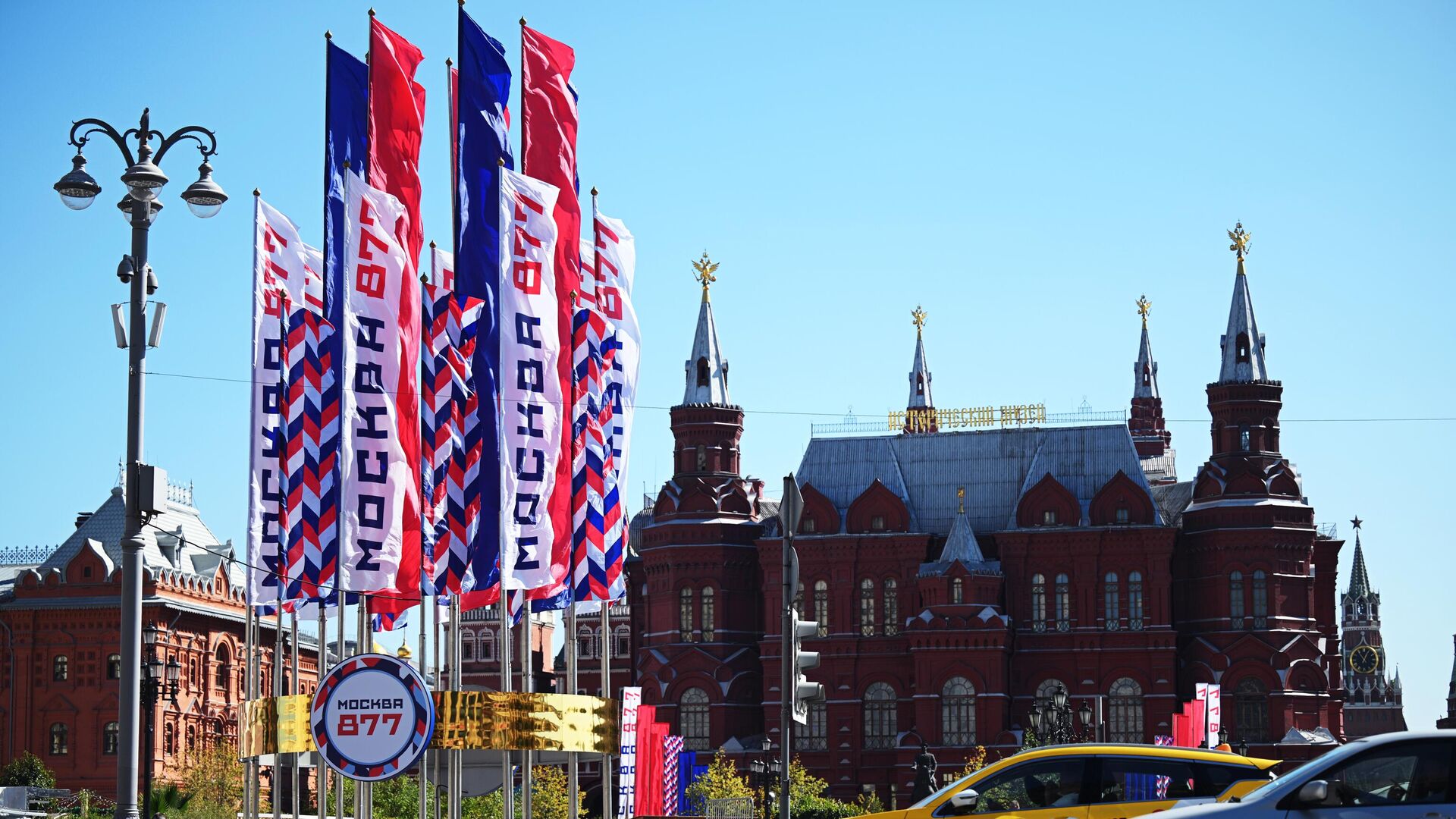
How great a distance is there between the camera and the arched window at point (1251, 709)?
275ft

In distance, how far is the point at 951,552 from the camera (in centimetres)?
8738

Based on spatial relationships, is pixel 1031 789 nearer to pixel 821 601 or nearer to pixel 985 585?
pixel 985 585

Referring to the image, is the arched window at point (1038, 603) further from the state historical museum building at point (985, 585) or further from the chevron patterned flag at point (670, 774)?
the chevron patterned flag at point (670, 774)

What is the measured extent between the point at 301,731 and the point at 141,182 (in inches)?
415

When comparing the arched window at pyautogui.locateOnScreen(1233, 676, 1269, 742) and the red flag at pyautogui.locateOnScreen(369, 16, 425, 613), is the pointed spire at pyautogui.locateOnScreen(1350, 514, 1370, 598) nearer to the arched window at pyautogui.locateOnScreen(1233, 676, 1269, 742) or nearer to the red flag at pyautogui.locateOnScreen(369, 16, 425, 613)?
the arched window at pyautogui.locateOnScreen(1233, 676, 1269, 742)

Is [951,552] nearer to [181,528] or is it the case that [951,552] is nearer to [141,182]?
[181,528]

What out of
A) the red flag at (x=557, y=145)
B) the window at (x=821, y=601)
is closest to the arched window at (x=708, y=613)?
the window at (x=821, y=601)

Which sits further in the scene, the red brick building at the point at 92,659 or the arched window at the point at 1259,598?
the arched window at the point at 1259,598

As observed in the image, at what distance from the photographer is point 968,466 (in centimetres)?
9344

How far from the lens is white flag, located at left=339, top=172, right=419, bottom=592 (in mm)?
28875

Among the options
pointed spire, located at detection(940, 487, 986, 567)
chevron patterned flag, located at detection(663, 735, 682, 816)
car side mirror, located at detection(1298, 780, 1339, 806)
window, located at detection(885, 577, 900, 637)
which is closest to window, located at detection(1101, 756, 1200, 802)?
car side mirror, located at detection(1298, 780, 1339, 806)

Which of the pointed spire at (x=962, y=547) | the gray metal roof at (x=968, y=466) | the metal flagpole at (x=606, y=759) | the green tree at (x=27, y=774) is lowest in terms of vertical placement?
the green tree at (x=27, y=774)

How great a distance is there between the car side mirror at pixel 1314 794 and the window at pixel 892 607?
73.3 m

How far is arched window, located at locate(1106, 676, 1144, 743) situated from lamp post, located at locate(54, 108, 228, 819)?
2696 inches
